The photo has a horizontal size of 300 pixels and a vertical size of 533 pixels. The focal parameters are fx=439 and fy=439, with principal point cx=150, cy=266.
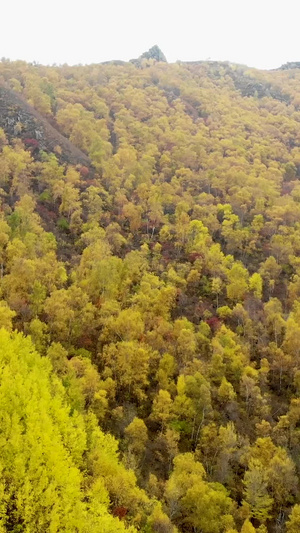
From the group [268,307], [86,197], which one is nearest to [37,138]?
[86,197]

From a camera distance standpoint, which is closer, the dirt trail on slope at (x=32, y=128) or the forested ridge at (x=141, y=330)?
the forested ridge at (x=141, y=330)

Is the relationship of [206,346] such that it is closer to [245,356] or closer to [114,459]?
[245,356]

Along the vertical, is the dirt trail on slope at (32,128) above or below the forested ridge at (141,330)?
above

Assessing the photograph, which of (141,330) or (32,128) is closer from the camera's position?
(141,330)

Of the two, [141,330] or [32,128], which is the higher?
[32,128]
